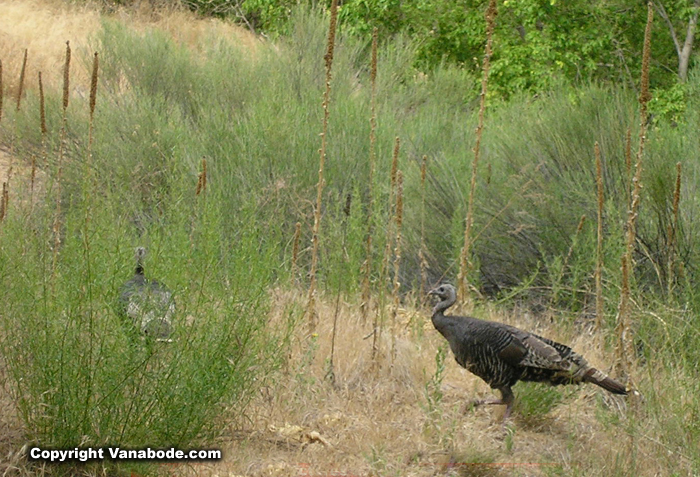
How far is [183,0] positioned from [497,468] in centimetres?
2160

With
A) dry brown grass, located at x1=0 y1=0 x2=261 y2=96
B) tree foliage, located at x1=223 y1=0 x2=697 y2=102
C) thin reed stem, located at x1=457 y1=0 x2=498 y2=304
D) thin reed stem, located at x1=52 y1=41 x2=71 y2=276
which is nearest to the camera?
thin reed stem, located at x1=52 y1=41 x2=71 y2=276

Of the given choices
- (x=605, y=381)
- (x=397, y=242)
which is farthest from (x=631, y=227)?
(x=397, y=242)

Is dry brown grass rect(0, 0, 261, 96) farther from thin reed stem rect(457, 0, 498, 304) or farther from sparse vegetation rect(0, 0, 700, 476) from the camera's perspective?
thin reed stem rect(457, 0, 498, 304)

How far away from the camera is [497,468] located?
174 inches

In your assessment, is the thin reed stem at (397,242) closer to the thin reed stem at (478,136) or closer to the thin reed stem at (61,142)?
the thin reed stem at (478,136)

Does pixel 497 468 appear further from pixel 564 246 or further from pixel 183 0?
pixel 183 0

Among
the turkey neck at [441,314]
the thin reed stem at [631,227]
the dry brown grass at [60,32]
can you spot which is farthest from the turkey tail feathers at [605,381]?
the dry brown grass at [60,32]

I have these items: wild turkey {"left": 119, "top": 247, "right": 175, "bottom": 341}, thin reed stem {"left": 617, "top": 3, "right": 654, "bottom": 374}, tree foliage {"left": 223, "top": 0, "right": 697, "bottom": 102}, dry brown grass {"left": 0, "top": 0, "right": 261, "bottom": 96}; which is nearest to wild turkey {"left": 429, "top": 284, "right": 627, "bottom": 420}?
thin reed stem {"left": 617, "top": 3, "right": 654, "bottom": 374}

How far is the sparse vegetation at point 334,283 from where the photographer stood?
390cm

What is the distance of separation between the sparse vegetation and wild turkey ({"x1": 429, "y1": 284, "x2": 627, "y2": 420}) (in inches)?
5.6

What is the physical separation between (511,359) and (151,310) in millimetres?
1919

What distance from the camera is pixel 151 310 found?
394cm

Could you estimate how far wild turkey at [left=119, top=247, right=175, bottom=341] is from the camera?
3826 mm

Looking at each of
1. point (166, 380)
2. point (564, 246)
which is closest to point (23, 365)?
point (166, 380)
